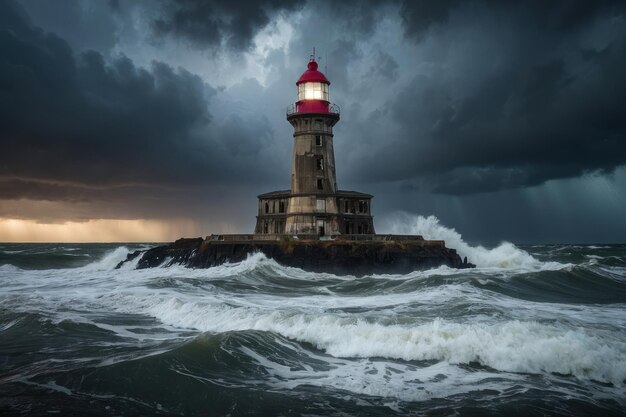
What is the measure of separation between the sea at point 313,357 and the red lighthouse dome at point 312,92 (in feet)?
57.1

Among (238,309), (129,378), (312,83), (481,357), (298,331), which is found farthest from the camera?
(312,83)

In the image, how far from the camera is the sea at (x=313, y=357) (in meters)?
7.14

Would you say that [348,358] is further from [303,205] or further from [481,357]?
[303,205]

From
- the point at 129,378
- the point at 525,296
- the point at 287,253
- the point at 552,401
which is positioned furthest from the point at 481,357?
the point at 287,253

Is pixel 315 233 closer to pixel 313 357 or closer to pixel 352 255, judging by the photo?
pixel 352 255

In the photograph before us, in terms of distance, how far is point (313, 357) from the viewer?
9734 millimetres

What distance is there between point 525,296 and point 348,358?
1044cm

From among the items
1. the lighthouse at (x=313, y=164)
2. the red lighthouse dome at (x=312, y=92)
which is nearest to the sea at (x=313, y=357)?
the lighthouse at (x=313, y=164)

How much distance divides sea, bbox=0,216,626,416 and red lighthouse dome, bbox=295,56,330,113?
1741 centimetres

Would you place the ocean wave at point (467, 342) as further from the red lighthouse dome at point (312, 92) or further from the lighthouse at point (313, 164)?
the red lighthouse dome at point (312, 92)

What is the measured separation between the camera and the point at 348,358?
967 cm

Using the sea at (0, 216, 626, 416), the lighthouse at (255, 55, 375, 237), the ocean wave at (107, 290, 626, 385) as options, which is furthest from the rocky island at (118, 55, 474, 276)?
the ocean wave at (107, 290, 626, 385)

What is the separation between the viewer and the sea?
281 inches

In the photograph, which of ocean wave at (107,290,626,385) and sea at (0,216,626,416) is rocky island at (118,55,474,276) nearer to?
sea at (0,216,626,416)
